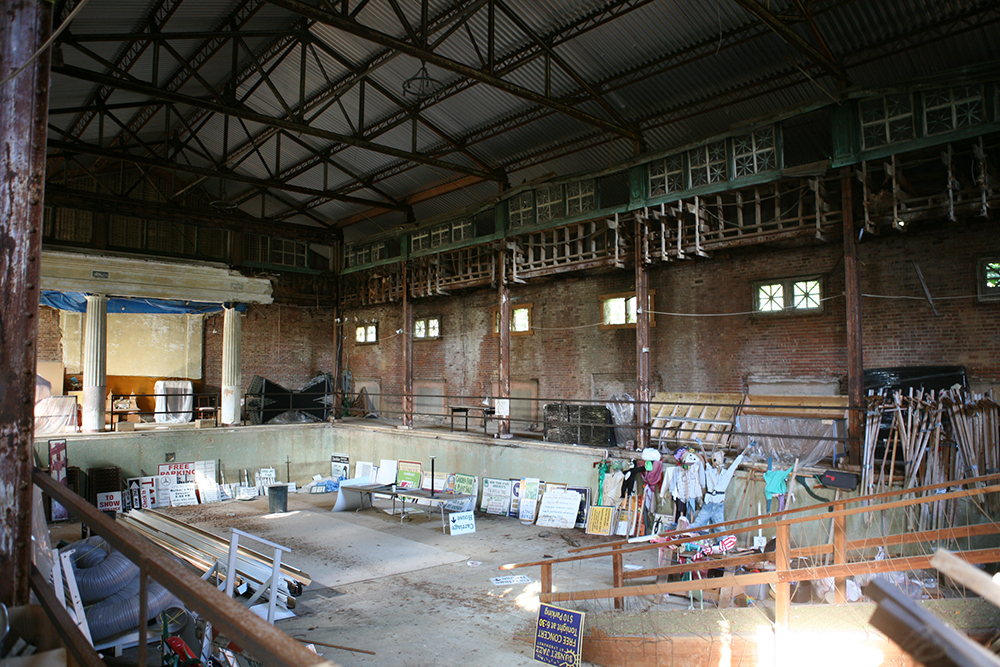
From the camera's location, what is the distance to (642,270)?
42.2 ft

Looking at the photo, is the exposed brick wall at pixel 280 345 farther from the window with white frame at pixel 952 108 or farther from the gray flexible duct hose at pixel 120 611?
the window with white frame at pixel 952 108

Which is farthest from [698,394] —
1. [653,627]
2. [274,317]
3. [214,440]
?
[274,317]

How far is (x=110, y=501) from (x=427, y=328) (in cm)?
1053

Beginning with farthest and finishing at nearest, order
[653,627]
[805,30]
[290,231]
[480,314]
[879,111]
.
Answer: [290,231] → [480,314] → [805,30] → [879,111] → [653,627]

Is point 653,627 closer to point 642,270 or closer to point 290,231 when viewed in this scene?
point 642,270

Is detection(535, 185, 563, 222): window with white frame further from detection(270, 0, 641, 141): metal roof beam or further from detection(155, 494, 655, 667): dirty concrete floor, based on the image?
detection(155, 494, 655, 667): dirty concrete floor

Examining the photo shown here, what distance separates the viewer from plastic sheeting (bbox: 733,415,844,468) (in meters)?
10.1

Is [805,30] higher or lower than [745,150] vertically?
higher

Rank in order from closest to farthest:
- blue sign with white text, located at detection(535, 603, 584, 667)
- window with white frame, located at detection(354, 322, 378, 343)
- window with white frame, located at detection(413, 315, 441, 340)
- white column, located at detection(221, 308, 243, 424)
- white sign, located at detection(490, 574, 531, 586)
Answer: blue sign with white text, located at detection(535, 603, 584, 667) → white sign, located at detection(490, 574, 531, 586) → white column, located at detection(221, 308, 243, 424) → window with white frame, located at detection(413, 315, 441, 340) → window with white frame, located at detection(354, 322, 378, 343)

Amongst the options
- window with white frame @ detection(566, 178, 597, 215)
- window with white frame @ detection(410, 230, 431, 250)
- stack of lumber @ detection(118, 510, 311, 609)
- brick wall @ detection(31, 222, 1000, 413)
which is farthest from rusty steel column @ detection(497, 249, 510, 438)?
stack of lumber @ detection(118, 510, 311, 609)

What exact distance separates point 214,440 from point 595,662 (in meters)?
13.7

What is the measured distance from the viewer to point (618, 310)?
15859mm

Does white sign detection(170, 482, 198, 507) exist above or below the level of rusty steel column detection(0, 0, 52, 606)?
below

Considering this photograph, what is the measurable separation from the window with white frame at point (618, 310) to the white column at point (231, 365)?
36.2 ft
